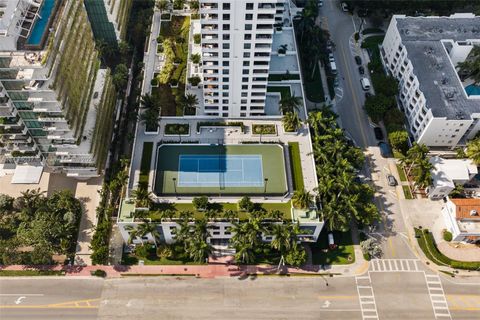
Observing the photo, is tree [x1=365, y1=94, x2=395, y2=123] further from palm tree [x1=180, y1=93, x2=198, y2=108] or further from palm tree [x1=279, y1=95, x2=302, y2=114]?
palm tree [x1=180, y1=93, x2=198, y2=108]

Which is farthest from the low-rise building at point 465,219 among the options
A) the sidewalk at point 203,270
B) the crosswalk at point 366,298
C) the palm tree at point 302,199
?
the palm tree at point 302,199

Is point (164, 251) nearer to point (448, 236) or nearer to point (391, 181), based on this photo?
point (391, 181)

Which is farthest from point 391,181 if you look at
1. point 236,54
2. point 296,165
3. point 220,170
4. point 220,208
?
point 236,54

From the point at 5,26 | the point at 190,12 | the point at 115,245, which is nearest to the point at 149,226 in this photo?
the point at 115,245

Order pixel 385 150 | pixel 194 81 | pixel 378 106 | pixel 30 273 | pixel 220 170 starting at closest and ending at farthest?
pixel 30 273
pixel 220 170
pixel 194 81
pixel 385 150
pixel 378 106

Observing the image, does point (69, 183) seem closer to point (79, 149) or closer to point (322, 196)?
point (79, 149)

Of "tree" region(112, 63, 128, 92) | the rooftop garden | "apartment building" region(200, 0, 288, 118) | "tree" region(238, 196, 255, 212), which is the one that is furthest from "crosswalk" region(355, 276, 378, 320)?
"tree" region(112, 63, 128, 92)
